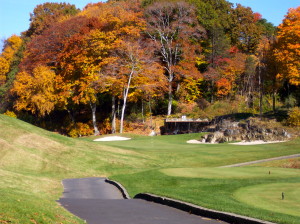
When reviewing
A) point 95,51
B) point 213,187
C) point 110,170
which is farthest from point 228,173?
point 95,51

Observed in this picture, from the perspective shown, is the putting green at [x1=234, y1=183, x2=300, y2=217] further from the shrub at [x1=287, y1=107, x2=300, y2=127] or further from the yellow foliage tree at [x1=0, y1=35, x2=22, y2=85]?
the yellow foliage tree at [x1=0, y1=35, x2=22, y2=85]

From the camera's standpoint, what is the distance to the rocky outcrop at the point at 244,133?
42.1 m

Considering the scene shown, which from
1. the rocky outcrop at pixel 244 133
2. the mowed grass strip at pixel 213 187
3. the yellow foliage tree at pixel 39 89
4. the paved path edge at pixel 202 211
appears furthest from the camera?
the yellow foliage tree at pixel 39 89

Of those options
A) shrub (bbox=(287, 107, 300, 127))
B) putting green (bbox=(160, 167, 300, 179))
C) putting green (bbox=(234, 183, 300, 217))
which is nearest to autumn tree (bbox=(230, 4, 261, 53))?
shrub (bbox=(287, 107, 300, 127))

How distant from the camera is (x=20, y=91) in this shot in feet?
209

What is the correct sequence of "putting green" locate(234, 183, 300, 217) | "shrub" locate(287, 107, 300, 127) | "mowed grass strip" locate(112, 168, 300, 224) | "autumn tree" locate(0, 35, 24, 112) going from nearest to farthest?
"mowed grass strip" locate(112, 168, 300, 224) < "putting green" locate(234, 183, 300, 217) < "shrub" locate(287, 107, 300, 127) < "autumn tree" locate(0, 35, 24, 112)

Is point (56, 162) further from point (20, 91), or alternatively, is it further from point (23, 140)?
point (20, 91)

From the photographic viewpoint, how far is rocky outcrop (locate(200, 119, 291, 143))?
42.1m

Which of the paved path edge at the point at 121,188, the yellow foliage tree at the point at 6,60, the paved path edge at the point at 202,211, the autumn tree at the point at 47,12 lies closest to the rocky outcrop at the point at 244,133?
the paved path edge at the point at 121,188

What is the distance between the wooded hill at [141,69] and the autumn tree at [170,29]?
0.46 feet

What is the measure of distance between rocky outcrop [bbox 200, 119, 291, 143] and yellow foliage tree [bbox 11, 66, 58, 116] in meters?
24.9

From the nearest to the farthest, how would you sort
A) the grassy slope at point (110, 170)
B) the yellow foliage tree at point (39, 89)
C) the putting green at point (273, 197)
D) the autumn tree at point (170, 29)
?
the grassy slope at point (110, 170), the putting green at point (273, 197), the yellow foliage tree at point (39, 89), the autumn tree at point (170, 29)

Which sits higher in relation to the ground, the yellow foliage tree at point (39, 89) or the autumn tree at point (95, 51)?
the autumn tree at point (95, 51)

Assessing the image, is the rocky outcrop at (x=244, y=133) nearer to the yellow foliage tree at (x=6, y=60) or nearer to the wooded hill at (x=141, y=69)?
the wooded hill at (x=141, y=69)
